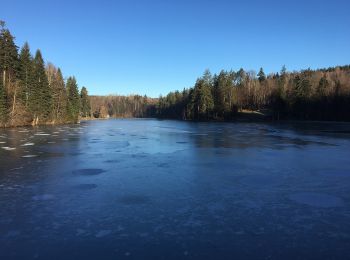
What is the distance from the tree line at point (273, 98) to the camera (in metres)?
92.8

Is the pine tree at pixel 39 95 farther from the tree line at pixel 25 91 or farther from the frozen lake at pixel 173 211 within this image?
the frozen lake at pixel 173 211

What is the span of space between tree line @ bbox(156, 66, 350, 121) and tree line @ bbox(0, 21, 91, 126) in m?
46.2

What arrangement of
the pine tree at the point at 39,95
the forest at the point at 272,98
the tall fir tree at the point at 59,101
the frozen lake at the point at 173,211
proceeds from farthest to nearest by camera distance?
the forest at the point at 272,98, the tall fir tree at the point at 59,101, the pine tree at the point at 39,95, the frozen lake at the point at 173,211

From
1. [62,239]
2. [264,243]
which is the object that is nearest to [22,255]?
[62,239]

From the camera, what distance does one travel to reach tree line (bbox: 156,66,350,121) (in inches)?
3655

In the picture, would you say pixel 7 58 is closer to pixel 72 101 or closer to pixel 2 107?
pixel 2 107

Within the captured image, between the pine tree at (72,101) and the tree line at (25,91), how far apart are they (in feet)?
11.6

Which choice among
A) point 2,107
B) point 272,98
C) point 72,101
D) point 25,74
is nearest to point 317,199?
point 2,107

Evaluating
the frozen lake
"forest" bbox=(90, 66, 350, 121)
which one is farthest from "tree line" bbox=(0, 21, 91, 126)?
"forest" bbox=(90, 66, 350, 121)

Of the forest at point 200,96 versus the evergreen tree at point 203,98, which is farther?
the evergreen tree at point 203,98

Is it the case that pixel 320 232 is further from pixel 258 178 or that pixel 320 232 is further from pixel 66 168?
pixel 66 168

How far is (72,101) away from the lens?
94.9 meters

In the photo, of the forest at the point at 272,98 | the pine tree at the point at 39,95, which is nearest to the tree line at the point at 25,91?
the pine tree at the point at 39,95

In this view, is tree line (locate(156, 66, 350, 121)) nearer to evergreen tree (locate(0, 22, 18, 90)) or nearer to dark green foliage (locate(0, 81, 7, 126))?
evergreen tree (locate(0, 22, 18, 90))
